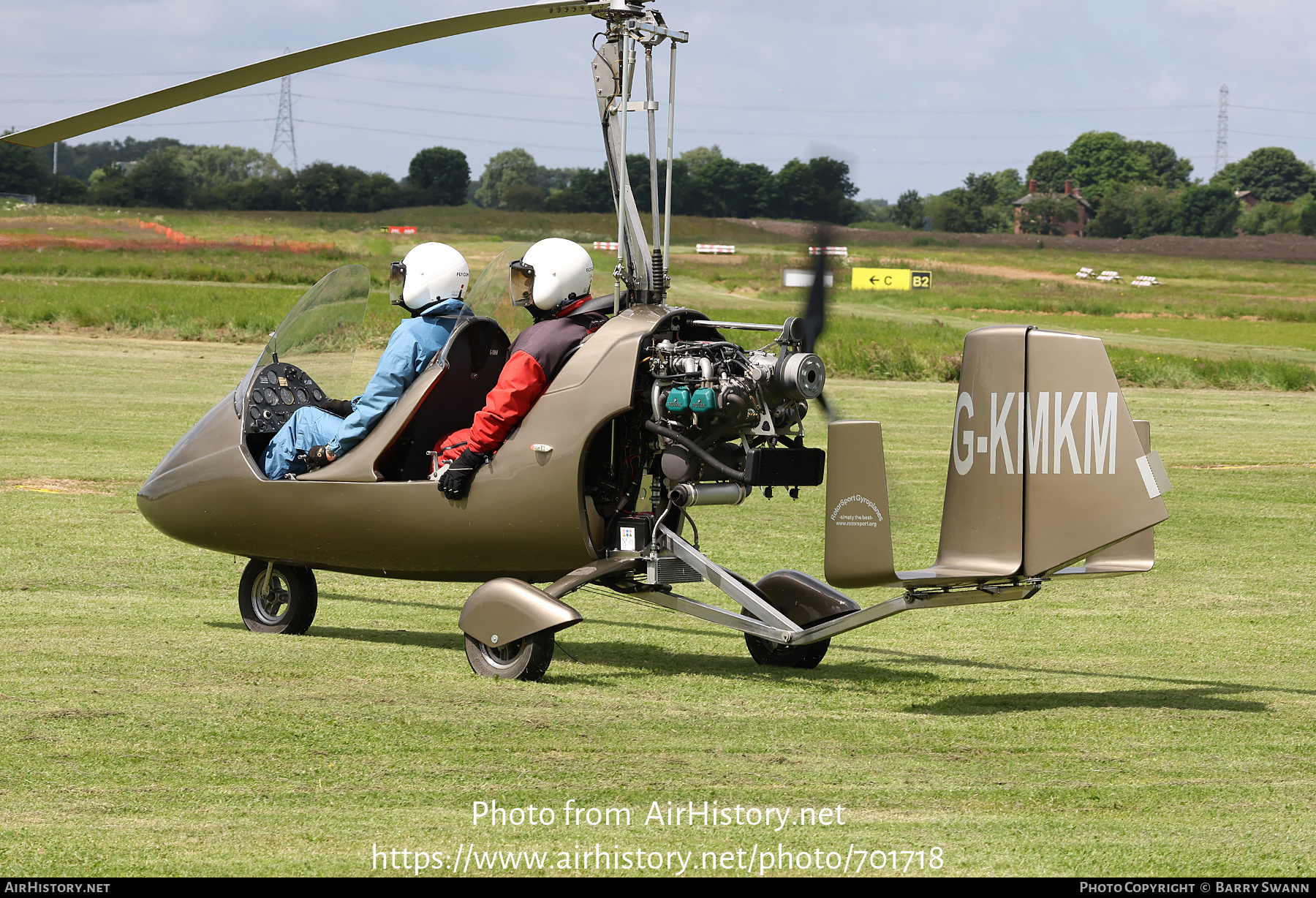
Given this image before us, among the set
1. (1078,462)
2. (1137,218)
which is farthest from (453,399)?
(1137,218)

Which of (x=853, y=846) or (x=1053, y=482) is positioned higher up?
(x=1053, y=482)

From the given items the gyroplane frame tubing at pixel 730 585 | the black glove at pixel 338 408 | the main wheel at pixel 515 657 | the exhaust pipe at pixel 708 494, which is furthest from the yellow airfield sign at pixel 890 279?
the main wheel at pixel 515 657

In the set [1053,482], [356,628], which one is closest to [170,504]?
[356,628]

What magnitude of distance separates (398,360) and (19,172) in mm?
69310

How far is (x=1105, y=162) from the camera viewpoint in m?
155

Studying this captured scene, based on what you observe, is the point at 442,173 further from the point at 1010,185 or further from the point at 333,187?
the point at 1010,185

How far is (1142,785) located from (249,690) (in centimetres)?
393

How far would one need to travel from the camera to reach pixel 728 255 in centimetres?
6272

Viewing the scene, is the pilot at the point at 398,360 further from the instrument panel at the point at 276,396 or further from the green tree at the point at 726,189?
the green tree at the point at 726,189

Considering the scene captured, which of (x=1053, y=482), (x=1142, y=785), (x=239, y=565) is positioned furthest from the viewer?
(x=239, y=565)

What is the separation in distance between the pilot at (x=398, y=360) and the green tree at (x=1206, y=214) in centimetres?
10658

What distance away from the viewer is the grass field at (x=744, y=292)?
33156 millimetres

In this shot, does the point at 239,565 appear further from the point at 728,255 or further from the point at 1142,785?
the point at 728,255

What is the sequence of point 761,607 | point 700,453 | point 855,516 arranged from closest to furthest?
1. point 855,516
2. point 700,453
3. point 761,607
